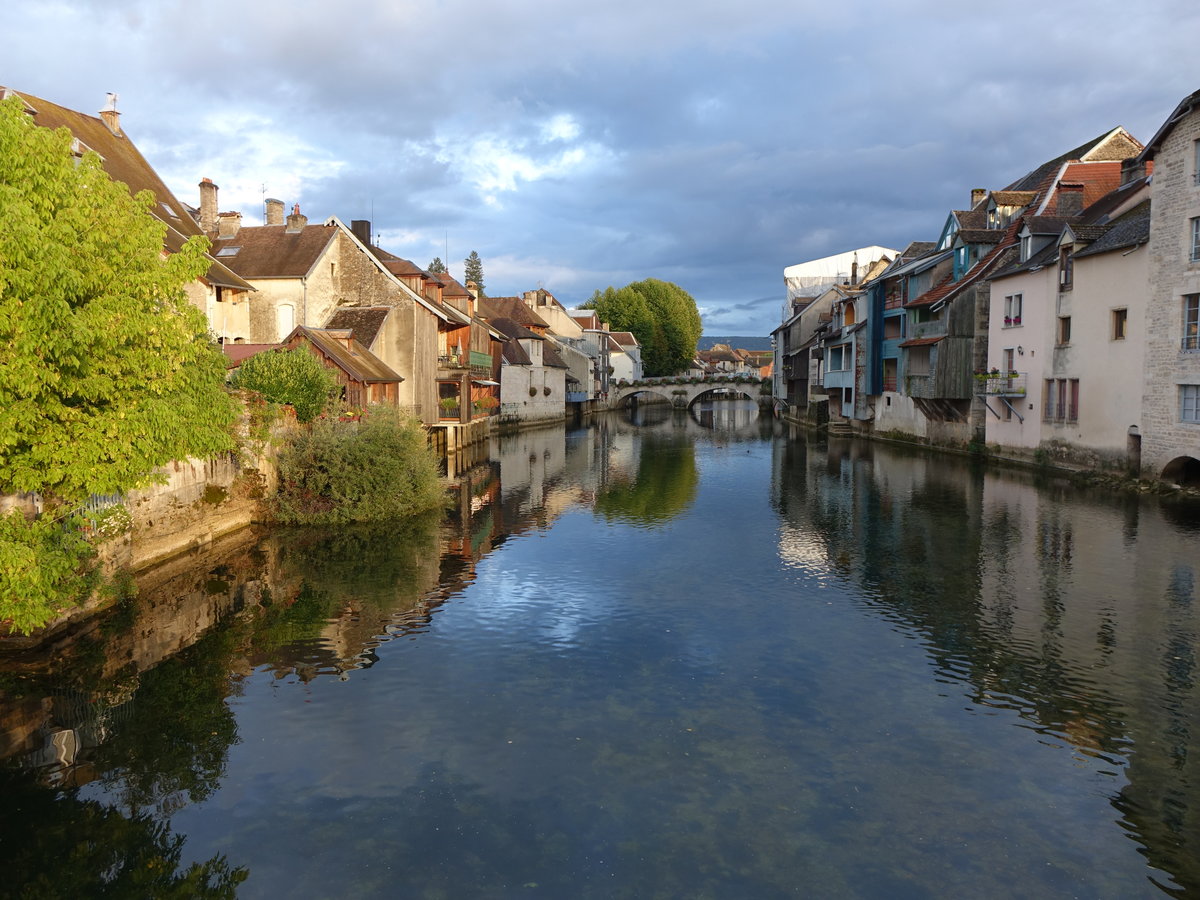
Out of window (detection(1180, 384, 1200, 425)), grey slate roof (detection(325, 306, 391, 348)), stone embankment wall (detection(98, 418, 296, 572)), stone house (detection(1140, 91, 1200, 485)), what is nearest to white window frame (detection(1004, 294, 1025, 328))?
stone house (detection(1140, 91, 1200, 485))

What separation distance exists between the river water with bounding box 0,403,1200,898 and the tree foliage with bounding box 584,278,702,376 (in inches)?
3821

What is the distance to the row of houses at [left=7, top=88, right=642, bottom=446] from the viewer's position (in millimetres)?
32812

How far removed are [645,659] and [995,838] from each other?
6197mm

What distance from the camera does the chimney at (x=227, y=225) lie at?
43750 millimetres

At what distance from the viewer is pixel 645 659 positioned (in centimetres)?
1400

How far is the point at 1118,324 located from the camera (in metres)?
31.8

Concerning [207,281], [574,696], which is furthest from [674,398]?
[574,696]

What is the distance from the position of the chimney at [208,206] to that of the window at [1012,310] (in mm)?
38228

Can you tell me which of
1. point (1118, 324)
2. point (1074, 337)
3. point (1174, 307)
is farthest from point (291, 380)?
point (1074, 337)

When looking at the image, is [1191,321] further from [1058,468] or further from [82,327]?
[82,327]

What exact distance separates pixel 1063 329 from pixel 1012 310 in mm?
4120

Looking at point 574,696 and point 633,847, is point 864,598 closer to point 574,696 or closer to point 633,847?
point 574,696

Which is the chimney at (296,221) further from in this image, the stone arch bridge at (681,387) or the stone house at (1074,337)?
the stone arch bridge at (681,387)

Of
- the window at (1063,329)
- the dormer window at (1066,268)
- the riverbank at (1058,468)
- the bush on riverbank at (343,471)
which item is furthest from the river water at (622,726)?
the dormer window at (1066,268)
